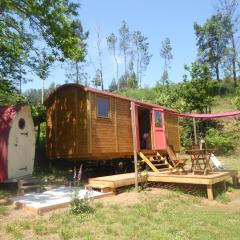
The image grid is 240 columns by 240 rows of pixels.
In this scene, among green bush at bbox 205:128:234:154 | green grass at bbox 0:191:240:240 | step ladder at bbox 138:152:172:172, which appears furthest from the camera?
green bush at bbox 205:128:234:154

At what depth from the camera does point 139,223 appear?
7.21 meters

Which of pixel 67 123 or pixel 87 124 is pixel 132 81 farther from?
pixel 87 124

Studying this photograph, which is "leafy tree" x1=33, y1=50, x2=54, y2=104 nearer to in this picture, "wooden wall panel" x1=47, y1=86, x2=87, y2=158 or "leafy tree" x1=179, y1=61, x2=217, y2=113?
"wooden wall panel" x1=47, y1=86, x2=87, y2=158

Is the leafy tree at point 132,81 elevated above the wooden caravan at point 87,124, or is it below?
above

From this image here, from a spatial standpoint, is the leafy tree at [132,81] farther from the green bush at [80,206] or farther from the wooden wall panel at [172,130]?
the green bush at [80,206]

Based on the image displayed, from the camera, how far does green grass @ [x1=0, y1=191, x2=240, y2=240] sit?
6.48 m

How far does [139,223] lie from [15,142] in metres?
5.26

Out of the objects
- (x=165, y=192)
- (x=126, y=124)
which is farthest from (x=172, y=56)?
(x=165, y=192)

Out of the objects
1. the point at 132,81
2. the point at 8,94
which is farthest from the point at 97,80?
the point at 8,94

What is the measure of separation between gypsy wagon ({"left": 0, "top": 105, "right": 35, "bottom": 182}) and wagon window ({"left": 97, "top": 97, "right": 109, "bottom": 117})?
8.02 feet

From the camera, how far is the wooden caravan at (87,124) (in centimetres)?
1203

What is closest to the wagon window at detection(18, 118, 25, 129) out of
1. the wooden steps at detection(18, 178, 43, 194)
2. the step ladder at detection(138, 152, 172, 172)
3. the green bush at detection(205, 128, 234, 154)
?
the wooden steps at detection(18, 178, 43, 194)

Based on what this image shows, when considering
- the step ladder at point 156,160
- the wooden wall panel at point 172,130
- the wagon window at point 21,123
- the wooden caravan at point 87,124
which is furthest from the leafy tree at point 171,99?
the wagon window at point 21,123

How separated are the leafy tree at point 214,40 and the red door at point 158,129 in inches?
1136
